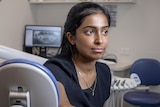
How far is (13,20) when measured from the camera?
299 centimetres

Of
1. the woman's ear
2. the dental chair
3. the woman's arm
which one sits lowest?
the woman's arm

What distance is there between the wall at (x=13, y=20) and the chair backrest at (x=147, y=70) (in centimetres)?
151

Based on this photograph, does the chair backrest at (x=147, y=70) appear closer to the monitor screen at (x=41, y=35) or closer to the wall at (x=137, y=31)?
the wall at (x=137, y=31)

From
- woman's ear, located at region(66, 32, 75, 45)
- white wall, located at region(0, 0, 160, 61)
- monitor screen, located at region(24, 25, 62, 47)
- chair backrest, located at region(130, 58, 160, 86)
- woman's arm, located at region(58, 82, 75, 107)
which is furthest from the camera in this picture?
monitor screen, located at region(24, 25, 62, 47)

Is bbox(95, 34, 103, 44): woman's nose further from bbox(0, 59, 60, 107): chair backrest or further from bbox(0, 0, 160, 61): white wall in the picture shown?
bbox(0, 0, 160, 61): white wall

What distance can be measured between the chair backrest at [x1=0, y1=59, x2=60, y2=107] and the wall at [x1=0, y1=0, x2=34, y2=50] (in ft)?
7.52

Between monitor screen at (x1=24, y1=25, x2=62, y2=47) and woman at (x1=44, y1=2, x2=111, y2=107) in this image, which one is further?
monitor screen at (x1=24, y1=25, x2=62, y2=47)

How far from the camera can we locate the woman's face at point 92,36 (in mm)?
868

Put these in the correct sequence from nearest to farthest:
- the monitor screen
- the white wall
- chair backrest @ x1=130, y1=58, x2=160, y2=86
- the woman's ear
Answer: the woman's ear
chair backrest @ x1=130, y1=58, x2=160, y2=86
the white wall
the monitor screen

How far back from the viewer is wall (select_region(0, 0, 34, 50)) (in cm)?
282

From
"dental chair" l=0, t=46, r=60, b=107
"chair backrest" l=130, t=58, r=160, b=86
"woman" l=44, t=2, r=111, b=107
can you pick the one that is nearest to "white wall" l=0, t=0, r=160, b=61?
"chair backrest" l=130, t=58, r=160, b=86

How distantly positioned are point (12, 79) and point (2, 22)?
2.34 metres

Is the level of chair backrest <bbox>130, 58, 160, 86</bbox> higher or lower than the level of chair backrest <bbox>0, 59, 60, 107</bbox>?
lower

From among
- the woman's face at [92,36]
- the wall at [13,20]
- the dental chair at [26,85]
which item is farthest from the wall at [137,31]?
the dental chair at [26,85]
